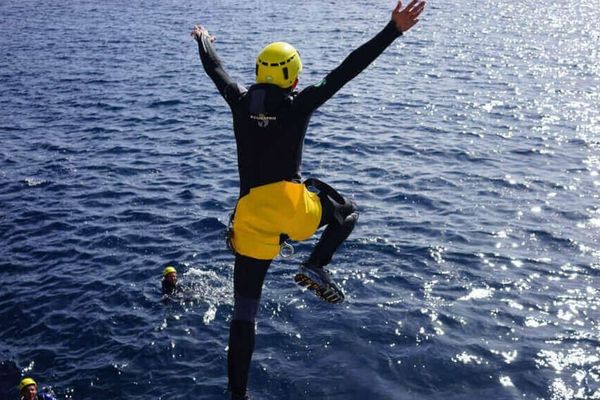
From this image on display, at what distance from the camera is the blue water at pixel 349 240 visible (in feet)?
52.0

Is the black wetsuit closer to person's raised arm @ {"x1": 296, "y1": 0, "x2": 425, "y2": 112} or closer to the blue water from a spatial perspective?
person's raised arm @ {"x1": 296, "y1": 0, "x2": 425, "y2": 112}

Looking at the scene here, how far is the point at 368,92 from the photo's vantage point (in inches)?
1510

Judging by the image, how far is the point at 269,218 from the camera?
30.2 feet

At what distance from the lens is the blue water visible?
1584 centimetres

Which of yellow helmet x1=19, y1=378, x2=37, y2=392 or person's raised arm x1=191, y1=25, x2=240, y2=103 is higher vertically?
person's raised arm x1=191, y1=25, x2=240, y2=103

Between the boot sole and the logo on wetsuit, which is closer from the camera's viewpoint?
the logo on wetsuit

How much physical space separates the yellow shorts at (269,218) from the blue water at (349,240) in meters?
6.64

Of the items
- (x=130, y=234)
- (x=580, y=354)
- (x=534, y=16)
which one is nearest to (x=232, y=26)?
(x=534, y=16)

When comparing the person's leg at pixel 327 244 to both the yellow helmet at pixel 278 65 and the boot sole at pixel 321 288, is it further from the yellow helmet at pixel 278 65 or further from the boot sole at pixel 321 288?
the yellow helmet at pixel 278 65

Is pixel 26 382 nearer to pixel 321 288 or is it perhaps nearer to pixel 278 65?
pixel 321 288

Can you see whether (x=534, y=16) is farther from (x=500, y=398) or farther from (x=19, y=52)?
(x=500, y=398)

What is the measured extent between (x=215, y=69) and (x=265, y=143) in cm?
173

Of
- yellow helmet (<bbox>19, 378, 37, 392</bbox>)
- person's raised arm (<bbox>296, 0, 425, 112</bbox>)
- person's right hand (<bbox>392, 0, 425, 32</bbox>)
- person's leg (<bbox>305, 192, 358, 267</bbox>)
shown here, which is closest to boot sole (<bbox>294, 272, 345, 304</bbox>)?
person's leg (<bbox>305, 192, 358, 267</bbox>)

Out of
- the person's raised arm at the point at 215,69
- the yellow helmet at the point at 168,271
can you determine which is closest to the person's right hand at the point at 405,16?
the person's raised arm at the point at 215,69
